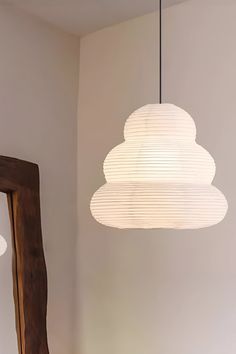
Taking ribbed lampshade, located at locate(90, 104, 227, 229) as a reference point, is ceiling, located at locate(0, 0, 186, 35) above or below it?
above

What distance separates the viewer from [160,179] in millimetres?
1306

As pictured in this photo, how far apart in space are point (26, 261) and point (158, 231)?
50 cm

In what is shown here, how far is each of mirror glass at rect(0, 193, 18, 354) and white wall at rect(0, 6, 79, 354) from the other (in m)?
0.21

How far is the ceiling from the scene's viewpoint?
2.13 m

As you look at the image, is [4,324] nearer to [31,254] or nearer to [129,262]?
[31,254]

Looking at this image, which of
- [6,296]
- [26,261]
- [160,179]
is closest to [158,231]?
[26,261]

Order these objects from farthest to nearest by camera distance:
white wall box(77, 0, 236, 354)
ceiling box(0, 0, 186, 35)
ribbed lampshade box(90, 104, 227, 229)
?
ceiling box(0, 0, 186, 35), white wall box(77, 0, 236, 354), ribbed lampshade box(90, 104, 227, 229)

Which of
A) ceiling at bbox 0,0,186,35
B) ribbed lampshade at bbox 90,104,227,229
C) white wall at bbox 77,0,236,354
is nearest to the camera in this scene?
ribbed lampshade at bbox 90,104,227,229

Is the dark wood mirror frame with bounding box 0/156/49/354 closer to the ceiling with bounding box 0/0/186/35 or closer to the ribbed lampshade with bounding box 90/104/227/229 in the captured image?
the ceiling with bounding box 0/0/186/35

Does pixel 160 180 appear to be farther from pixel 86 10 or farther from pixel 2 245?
pixel 86 10

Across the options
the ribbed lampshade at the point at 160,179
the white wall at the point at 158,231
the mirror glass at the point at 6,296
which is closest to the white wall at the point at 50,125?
the white wall at the point at 158,231

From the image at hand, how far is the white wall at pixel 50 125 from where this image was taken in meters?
2.16

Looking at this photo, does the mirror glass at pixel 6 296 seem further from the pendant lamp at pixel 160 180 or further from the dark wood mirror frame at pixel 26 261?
the pendant lamp at pixel 160 180

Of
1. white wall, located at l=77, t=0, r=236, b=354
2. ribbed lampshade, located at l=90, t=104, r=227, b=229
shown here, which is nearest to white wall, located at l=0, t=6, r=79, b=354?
white wall, located at l=77, t=0, r=236, b=354
